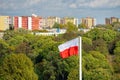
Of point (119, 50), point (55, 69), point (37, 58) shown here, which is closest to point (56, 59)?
point (55, 69)

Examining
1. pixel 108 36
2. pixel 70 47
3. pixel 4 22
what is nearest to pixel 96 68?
pixel 70 47

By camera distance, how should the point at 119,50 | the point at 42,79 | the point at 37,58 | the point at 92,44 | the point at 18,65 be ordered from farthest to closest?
the point at 92,44, the point at 119,50, the point at 37,58, the point at 42,79, the point at 18,65

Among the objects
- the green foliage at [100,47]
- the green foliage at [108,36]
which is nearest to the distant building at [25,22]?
the green foliage at [108,36]

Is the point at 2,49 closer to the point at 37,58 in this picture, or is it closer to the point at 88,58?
the point at 37,58

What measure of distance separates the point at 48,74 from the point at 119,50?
12956 mm

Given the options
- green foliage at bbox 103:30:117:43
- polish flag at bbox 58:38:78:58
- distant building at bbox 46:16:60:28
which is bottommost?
distant building at bbox 46:16:60:28

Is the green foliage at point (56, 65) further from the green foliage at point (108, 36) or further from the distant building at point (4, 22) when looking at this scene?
the distant building at point (4, 22)

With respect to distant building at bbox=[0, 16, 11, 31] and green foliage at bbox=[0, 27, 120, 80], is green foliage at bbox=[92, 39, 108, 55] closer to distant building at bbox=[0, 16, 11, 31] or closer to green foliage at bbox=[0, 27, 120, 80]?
green foliage at bbox=[0, 27, 120, 80]

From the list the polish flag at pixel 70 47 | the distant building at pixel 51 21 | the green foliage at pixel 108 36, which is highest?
the polish flag at pixel 70 47

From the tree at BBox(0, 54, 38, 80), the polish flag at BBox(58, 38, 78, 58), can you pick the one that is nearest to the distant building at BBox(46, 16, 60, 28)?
the tree at BBox(0, 54, 38, 80)

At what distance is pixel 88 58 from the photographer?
31.4m

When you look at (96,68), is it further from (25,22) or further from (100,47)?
(25,22)

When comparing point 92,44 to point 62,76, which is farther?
point 92,44

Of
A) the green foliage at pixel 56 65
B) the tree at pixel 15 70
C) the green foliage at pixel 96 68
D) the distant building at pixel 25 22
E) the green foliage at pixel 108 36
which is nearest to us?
the tree at pixel 15 70
